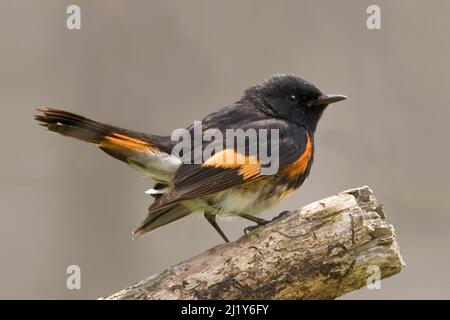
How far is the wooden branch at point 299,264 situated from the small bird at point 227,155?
0.36 meters

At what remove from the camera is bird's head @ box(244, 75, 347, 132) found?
420cm

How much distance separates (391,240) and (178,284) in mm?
915

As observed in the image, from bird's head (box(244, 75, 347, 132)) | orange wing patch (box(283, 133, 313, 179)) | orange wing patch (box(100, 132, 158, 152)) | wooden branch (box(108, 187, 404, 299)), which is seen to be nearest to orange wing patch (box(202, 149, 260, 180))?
orange wing patch (box(283, 133, 313, 179))

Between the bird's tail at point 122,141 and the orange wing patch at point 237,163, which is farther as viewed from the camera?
the orange wing patch at point 237,163

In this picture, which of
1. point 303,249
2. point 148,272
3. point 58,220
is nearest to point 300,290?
point 303,249

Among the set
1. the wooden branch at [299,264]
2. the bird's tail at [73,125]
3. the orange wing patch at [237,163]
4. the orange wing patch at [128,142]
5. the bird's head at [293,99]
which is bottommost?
the wooden branch at [299,264]

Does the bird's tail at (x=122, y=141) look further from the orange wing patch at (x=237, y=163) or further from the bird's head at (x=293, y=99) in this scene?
the bird's head at (x=293, y=99)

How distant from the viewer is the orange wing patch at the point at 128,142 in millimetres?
3656

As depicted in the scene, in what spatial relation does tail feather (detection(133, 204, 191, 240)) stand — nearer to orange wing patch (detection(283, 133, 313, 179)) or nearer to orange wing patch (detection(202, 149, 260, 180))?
orange wing patch (detection(202, 149, 260, 180))

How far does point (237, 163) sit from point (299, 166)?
14.5 inches

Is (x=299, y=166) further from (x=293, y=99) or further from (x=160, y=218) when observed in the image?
(x=160, y=218)

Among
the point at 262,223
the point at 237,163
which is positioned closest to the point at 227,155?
the point at 237,163

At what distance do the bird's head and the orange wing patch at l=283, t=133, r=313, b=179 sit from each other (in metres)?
0.26

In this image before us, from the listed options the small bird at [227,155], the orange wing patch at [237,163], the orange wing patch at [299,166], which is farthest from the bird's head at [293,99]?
the orange wing patch at [237,163]
